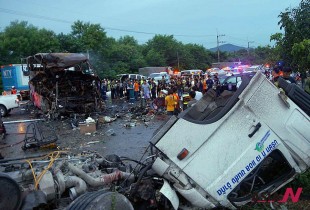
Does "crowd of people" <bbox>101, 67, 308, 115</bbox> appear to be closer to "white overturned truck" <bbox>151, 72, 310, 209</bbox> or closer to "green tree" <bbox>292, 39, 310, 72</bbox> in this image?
"green tree" <bbox>292, 39, 310, 72</bbox>

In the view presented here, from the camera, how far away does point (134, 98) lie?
86.8 feet

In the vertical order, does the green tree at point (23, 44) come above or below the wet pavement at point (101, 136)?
above

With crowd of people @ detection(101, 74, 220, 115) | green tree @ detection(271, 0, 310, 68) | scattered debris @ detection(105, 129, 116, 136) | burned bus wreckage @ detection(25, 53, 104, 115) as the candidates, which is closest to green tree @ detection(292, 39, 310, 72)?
green tree @ detection(271, 0, 310, 68)

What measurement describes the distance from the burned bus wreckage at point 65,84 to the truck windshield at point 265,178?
44.5 ft

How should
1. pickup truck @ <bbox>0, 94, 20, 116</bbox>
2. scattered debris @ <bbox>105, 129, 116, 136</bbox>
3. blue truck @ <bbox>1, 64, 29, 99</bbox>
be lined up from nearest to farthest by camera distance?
scattered debris @ <bbox>105, 129, 116, 136</bbox>
pickup truck @ <bbox>0, 94, 20, 116</bbox>
blue truck @ <bbox>1, 64, 29, 99</bbox>

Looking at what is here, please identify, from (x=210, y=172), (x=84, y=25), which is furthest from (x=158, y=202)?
(x=84, y=25)

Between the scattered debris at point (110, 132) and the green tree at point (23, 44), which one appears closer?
the scattered debris at point (110, 132)

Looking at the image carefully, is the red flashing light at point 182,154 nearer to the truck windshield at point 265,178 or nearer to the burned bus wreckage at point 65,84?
the truck windshield at point 265,178

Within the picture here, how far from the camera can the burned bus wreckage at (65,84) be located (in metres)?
17.0

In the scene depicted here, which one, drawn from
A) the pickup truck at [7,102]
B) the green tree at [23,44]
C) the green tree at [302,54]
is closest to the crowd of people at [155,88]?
the pickup truck at [7,102]

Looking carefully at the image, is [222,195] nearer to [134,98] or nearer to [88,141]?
[88,141]

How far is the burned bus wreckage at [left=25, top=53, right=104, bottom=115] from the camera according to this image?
17.0 meters

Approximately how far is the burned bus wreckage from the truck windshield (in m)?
13.6

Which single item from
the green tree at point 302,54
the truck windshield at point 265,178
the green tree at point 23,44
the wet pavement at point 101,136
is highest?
the green tree at point 23,44
